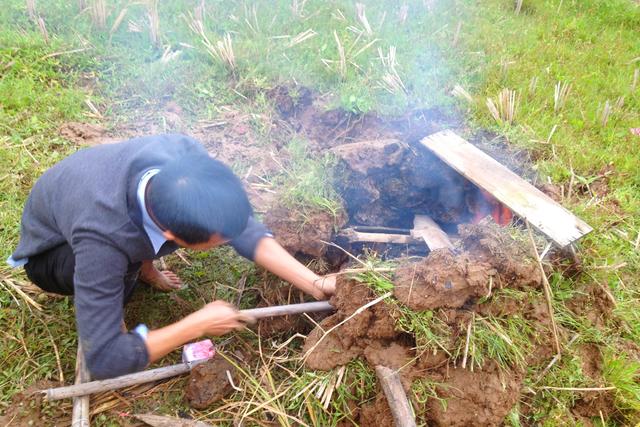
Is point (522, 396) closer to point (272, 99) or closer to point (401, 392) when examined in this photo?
point (401, 392)

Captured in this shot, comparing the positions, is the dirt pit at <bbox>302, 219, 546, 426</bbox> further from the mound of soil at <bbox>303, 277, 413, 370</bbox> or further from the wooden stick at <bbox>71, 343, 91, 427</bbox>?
the wooden stick at <bbox>71, 343, 91, 427</bbox>

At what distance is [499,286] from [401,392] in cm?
70

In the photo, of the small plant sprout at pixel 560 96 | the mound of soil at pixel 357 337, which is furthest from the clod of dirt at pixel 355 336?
the small plant sprout at pixel 560 96

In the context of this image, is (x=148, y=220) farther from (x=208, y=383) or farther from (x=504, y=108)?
(x=504, y=108)

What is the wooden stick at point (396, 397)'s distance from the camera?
2172mm

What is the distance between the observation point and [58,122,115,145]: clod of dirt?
4.04 meters

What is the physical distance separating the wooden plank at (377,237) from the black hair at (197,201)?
3.53 ft

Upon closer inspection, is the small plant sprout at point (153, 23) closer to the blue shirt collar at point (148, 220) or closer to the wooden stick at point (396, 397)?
the blue shirt collar at point (148, 220)

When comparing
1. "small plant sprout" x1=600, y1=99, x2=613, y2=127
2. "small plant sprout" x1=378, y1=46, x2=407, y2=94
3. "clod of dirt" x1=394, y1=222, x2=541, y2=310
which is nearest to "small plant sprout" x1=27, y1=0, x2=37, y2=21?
"small plant sprout" x1=378, y1=46, x2=407, y2=94

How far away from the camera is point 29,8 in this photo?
477 cm

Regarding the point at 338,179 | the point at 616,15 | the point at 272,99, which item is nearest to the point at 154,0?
the point at 272,99

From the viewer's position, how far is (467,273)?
236 cm

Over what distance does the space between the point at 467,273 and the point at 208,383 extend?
1.42 metres

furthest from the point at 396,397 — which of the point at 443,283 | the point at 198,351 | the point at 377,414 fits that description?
the point at 198,351
